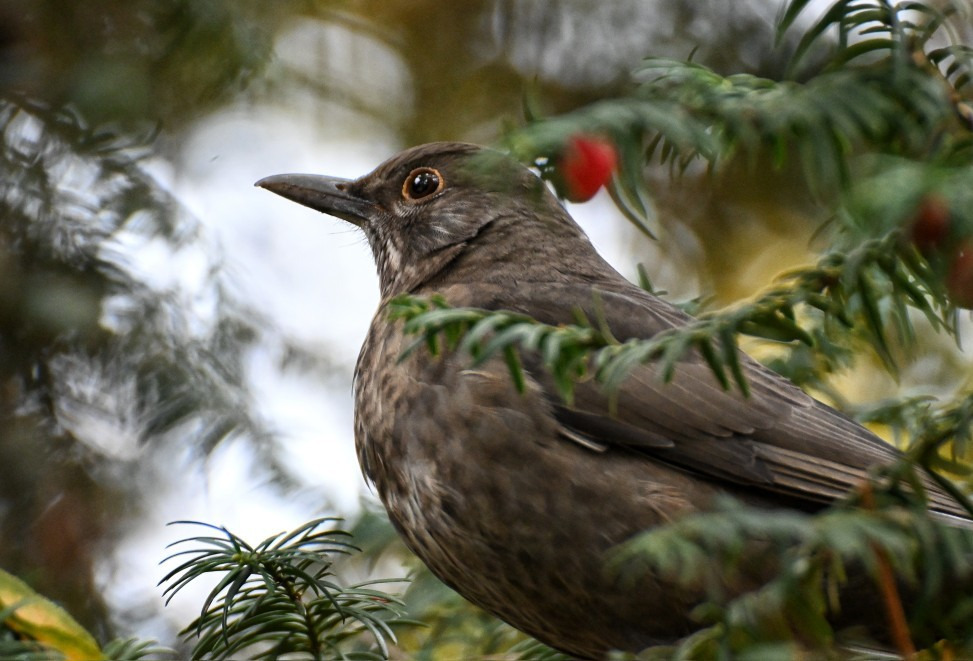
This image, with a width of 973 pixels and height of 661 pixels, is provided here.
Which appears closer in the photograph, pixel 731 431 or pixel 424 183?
pixel 731 431

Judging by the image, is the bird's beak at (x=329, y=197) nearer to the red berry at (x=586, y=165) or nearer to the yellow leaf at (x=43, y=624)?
the yellow leaf at (x=43, y=624)

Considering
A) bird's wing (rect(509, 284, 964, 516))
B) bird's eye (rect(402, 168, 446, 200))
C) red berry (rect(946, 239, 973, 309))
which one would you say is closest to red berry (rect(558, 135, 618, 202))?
red berry (rect(946, 239, 973, 309))

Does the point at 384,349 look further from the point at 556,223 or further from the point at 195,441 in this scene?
the point at 556,223

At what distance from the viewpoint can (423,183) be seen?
13.8 ft

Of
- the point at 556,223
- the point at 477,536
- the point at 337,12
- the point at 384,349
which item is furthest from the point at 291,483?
the point at 337,12

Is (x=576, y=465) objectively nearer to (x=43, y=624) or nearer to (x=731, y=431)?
(x=731, y=431)

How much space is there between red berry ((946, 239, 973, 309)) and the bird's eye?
2512 millimetres

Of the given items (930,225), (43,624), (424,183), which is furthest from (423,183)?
(930,225)

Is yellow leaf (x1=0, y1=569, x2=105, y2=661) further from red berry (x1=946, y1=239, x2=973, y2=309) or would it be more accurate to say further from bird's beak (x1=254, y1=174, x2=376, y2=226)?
bird's beak (x1=254, y1=174, x2=376, y2=226)

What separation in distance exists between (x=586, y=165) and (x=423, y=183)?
242cm

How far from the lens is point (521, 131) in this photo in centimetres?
167

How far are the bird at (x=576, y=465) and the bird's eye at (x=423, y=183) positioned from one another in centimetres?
81

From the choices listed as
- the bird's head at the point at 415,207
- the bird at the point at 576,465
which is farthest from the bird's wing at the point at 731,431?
the bird's head at the point at 415,207

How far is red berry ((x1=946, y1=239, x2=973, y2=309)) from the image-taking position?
1.81 meters
